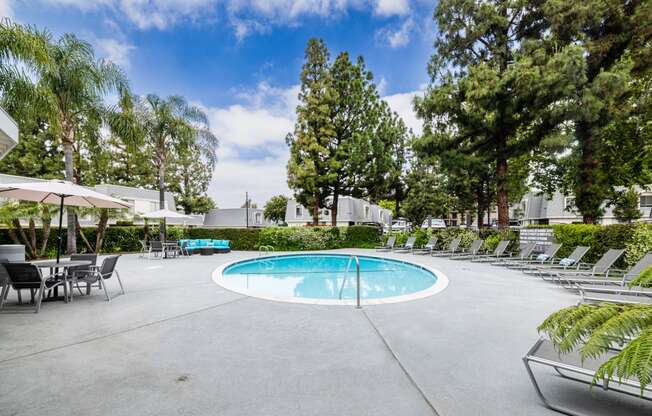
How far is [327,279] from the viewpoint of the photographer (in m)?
9.96

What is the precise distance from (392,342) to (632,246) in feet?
31.3

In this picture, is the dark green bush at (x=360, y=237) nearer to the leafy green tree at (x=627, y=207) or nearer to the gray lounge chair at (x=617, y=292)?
the gray lounge chair at (x=617, y=292)

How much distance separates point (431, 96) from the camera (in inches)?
549

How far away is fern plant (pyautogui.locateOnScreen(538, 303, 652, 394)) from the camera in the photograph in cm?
171

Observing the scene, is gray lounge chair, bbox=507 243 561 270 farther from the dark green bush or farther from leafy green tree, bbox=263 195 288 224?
leafy green tree, bbox=263 195 288 224

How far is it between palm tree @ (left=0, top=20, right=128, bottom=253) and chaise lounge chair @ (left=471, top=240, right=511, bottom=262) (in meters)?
15.6

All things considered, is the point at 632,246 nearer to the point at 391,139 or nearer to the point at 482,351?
the point at 482,351

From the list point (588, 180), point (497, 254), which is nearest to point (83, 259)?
point (497, 254)

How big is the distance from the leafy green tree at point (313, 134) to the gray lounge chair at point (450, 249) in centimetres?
792

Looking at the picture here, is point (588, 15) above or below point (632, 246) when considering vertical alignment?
above

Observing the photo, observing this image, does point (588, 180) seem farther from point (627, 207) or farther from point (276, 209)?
point (276, 209)

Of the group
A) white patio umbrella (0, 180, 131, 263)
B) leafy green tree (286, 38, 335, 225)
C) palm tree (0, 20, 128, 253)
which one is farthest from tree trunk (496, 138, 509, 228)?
palm tree (0, 20, 128, 253)

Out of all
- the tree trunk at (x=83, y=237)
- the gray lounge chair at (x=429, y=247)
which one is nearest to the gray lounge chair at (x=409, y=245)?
the gray lounge chair at (x=429, y=247)

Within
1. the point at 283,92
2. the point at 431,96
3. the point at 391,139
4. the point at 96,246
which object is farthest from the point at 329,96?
the point at 96,246
